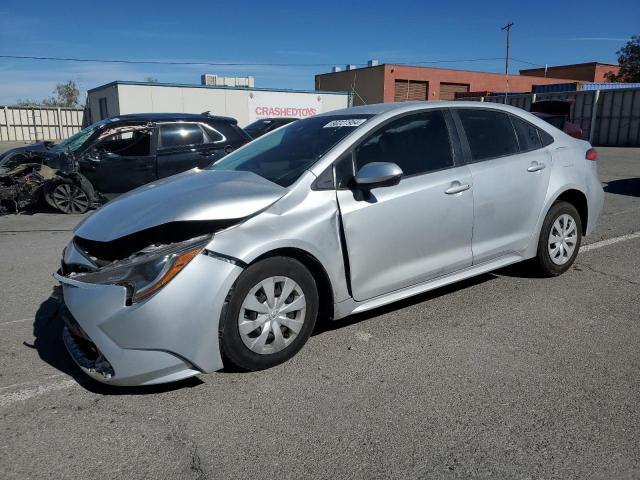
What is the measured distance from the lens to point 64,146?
934cm

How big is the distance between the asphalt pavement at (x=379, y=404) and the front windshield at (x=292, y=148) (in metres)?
1.22

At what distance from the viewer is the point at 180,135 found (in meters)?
8.92

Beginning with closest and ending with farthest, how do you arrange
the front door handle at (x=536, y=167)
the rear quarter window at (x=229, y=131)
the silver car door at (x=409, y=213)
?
the silver car door at (x=409, y=213)
the front door handle at (x=536, y=167)
the rear quarter window at (x=229, y=131)

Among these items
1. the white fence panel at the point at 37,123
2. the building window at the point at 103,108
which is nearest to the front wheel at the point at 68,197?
the building window at the point at 103,108

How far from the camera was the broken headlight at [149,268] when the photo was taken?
2867 mm

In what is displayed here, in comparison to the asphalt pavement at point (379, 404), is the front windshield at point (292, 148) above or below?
above

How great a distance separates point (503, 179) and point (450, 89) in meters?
44.3

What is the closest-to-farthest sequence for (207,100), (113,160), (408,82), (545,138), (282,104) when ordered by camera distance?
(545,138)
(113,160)
(207,100)
(282,104)
(408,82)

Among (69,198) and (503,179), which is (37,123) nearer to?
(69,198)

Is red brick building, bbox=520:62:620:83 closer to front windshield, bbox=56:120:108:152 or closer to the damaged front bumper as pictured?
front windshield, bbox=56:120:108:152

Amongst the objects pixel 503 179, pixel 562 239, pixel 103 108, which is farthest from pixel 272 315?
pixel 103 108

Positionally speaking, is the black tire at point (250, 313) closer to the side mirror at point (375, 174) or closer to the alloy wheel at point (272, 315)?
Answer: the alloy wheel at point (272, 315)

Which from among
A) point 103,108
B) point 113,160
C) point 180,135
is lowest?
point 113,160

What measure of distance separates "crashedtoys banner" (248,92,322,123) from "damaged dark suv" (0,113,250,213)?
19.1 m
